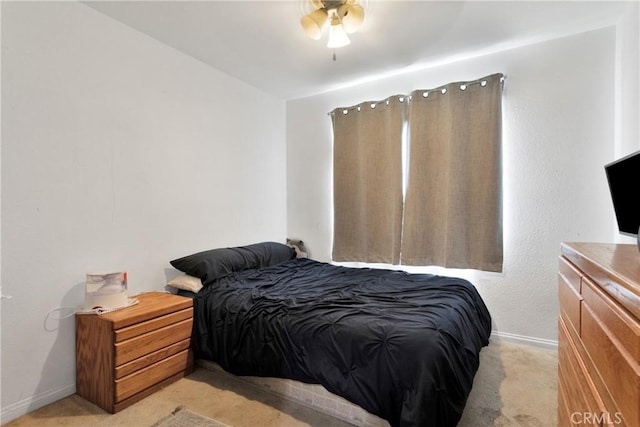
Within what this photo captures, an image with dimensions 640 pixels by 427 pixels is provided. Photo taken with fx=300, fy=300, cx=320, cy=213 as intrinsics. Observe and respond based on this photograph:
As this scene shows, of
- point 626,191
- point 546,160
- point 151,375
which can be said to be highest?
point 546,160

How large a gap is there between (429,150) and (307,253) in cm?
185

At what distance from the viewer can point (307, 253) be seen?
376 centimetres

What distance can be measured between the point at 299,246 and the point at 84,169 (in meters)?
2.27

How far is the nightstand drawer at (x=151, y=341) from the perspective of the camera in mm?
1738

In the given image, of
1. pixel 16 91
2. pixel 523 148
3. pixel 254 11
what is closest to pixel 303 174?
pixel 254 11

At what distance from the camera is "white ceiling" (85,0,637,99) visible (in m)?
2.06

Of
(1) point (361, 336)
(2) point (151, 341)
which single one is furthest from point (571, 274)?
(2) point (151, 341)

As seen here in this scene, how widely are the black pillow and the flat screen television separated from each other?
2.45m

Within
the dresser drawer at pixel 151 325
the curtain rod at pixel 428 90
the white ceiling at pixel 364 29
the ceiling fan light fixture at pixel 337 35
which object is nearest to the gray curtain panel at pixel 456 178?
the curtain rod at pixel 428 90

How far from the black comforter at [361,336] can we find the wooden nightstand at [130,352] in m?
0.19

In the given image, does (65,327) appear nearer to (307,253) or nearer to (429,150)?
(307,253)

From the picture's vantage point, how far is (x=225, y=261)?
8.40ft
